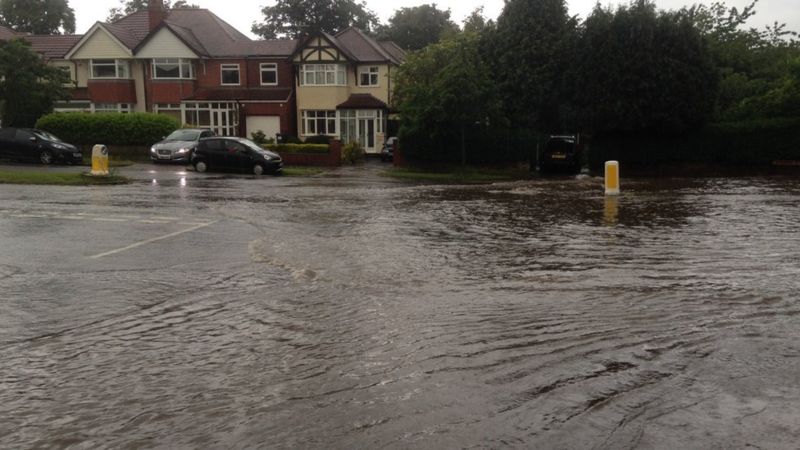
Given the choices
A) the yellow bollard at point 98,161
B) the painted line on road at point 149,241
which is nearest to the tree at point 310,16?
the yellow bollard at point 98,161

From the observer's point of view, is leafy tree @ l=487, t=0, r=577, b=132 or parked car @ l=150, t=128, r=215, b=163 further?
leafy tree @ l=487, t=0, r=577, b=132

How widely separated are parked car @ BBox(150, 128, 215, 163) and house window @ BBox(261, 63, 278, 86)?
16.2 metres

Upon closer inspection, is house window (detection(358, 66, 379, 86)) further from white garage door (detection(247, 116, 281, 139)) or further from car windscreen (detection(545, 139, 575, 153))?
car windscreen (detection(545, 139, 575, 153))

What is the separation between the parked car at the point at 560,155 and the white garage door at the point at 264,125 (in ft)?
66.6

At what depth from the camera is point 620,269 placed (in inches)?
411

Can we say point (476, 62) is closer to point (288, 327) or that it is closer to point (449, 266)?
point (449, 266)

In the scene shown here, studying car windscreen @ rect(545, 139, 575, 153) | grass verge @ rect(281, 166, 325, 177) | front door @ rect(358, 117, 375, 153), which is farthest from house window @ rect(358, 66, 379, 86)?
car windscreen @ rect(545, 139, 575, 153)

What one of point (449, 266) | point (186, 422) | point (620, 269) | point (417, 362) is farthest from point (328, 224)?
point (186, 422)

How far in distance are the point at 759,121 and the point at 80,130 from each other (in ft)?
107

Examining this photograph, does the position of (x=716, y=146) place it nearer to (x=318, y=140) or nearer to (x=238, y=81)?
(x=318, y=140)

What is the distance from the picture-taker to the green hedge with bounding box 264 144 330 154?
37628mm

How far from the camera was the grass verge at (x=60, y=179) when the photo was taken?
23.3 meters

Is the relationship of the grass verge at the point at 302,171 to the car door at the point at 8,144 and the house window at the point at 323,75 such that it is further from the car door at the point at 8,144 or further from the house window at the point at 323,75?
the house window at the point at 323,75

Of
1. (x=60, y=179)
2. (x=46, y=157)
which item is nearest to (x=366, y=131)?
(x=46, y=157)
